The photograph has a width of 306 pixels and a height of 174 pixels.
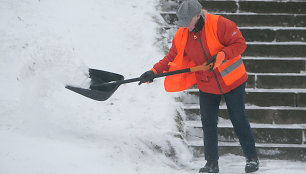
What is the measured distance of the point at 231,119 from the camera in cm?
337

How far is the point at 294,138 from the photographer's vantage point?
4.39 meters

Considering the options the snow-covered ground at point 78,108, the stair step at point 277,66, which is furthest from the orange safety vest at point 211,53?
the stair step at point 277,66

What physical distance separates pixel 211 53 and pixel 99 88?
1.33 metres

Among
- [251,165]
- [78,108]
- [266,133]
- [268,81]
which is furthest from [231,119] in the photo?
[78,108]

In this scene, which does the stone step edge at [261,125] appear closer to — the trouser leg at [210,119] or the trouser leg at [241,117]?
the trouser leg at [210,119]

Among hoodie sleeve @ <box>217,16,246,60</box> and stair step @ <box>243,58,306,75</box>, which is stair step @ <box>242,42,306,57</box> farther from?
hoodie sleeve @ <box>217,16,246,60</box>

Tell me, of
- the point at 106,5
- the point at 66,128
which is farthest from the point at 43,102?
the point at 106,5

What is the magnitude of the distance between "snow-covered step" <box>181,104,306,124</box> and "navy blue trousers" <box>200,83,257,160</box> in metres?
1.07

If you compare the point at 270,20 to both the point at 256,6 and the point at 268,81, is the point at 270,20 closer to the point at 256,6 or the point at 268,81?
the point at 256,6

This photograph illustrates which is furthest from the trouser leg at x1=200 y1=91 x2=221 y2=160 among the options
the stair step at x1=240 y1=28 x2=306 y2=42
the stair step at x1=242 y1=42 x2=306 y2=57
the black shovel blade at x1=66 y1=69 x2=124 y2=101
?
the stair step at x1=240 y1=28 x2=306 y2=42

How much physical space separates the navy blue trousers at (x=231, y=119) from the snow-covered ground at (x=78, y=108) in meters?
0.39

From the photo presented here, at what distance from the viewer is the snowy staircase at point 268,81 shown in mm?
4379

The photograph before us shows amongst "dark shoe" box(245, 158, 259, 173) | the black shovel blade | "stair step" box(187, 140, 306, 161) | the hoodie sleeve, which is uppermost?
the hoodie sleeve

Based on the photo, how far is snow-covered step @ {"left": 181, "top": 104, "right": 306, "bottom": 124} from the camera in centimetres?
450
